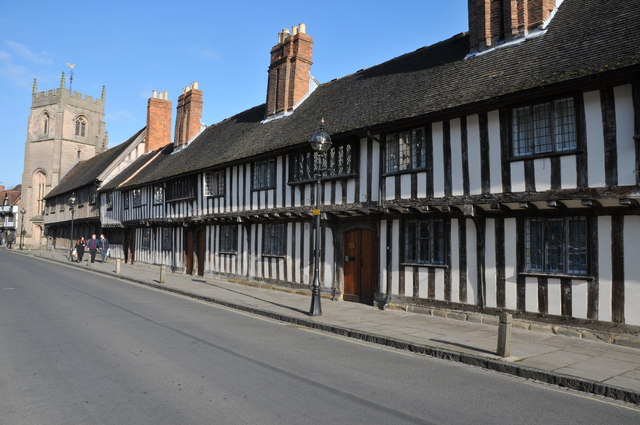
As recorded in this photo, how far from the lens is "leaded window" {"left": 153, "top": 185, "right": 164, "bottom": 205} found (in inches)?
968

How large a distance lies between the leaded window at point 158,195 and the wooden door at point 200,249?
4175mm

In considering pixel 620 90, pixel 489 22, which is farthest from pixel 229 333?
pixel 489 22

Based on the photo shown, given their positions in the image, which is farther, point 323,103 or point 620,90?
point 323,103

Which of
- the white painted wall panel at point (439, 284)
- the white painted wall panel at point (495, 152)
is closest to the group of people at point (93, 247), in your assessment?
the white painted wall panel at point (439, 284)

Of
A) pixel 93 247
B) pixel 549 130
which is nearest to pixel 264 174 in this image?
pixel 549 130

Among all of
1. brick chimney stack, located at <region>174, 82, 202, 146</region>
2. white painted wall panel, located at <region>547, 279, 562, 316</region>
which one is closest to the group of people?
brick chimney stack, located at <region>174, 82, 202, 146</region>

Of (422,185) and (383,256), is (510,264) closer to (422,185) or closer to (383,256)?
(422,185)

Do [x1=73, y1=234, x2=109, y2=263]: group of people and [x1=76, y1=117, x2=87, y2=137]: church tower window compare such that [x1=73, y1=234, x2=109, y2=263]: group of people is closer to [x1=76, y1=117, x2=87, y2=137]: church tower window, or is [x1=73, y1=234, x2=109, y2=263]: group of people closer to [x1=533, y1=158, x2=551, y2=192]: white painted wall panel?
[x1=533, y1=158, x2=551, y2=192]: white painted wall panel

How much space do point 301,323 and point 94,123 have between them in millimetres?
59725

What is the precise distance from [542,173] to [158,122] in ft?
100

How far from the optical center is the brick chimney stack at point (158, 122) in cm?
3278

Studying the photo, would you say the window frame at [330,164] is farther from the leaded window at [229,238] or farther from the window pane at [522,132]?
the leaded window at [229,238]

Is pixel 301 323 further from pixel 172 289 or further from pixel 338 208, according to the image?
pixel 172 289

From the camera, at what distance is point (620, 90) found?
812cm
